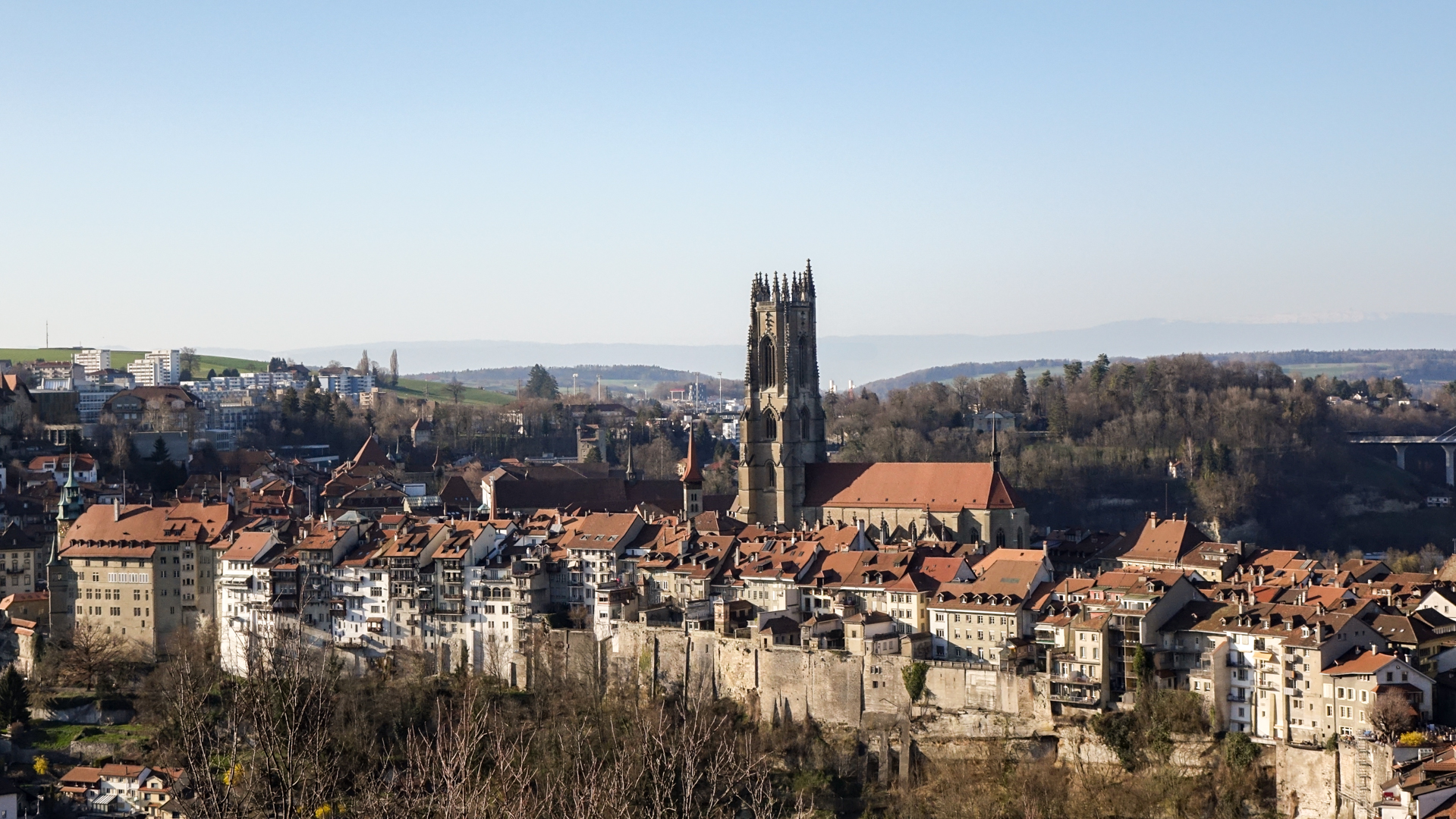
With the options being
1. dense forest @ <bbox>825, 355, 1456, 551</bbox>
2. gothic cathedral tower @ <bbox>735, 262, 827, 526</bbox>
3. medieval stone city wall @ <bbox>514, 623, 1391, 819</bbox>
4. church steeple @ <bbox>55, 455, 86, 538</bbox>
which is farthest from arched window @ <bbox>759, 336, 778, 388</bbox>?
dense forest @ <bbox>825, 355, 1456, 551</bbox>

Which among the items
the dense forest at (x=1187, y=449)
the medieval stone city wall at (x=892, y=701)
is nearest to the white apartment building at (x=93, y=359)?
the dense forest at (x=1187, y=449)

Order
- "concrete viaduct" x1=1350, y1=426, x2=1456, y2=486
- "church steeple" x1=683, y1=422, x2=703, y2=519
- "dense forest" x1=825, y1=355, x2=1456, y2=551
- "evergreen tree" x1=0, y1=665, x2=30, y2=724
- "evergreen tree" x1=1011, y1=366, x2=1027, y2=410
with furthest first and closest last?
1. "evergreen tree" x1=1011, y1=366, x2=1027, y2=410
2. "concrete viaduct" x1=1350, y1=426, x2=1456, y2=486
3. "dense forest" x1=825, y1=355, x2=1456, y2=551
4. "church steeple" x1=683, y1=422, x2=703, y2=519
5. "evergreen tree" x1=0, y1=665, x2=30, y2=724

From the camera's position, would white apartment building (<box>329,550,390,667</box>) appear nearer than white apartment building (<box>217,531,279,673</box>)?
Yes

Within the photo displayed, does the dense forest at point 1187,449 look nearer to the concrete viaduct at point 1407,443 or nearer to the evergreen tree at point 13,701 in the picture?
the concrete viaduct at point 1407,443

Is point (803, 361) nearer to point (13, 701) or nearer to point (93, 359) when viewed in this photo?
point (13, 701)

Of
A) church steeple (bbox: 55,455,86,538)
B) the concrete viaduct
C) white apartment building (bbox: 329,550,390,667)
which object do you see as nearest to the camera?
white apartment building (bbox: 329,550,390,667)

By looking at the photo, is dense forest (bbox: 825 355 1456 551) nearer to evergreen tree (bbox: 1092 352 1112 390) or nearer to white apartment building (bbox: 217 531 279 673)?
evergreen tree (bbox: 1092 352 1112 390)
